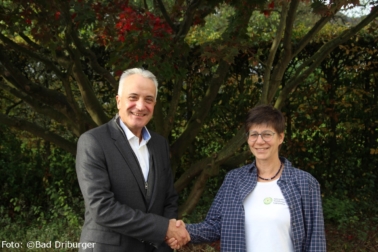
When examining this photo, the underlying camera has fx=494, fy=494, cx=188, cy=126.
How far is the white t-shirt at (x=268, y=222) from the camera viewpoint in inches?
103

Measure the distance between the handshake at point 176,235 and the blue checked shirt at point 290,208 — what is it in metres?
0.14

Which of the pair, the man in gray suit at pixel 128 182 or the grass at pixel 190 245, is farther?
the grass at pixel 190 245

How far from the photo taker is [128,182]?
268cm

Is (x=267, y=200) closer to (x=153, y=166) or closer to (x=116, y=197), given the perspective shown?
(x=153, y=166)

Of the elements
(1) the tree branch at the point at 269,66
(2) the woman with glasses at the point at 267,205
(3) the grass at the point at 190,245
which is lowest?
(3) the grass at the point at 190,245

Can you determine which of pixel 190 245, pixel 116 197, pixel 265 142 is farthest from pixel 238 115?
pixel 116 197

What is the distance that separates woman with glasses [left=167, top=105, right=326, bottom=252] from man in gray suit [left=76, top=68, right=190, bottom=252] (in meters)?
0.22

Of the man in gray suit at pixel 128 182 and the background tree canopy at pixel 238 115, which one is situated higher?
the background tree canopy at pixel 238 115

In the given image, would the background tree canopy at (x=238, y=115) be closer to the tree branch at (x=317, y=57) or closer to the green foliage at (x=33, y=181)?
the green foliage at (x=33, y=181)

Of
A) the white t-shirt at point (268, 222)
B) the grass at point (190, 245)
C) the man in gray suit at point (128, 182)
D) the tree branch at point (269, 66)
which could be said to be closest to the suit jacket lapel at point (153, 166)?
the man in gray suit at point (128, 182)

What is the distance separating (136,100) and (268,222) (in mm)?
991

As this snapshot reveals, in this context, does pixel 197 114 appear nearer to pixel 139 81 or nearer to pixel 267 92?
pixel 267 92

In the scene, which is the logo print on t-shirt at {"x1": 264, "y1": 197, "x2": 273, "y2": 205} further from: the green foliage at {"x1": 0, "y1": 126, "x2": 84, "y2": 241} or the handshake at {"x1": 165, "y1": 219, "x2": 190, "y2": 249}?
the green foliage at {"x1": 0, "y1": 126, "x2": 84, "y2": 241}

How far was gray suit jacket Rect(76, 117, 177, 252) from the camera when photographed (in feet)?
8.55
